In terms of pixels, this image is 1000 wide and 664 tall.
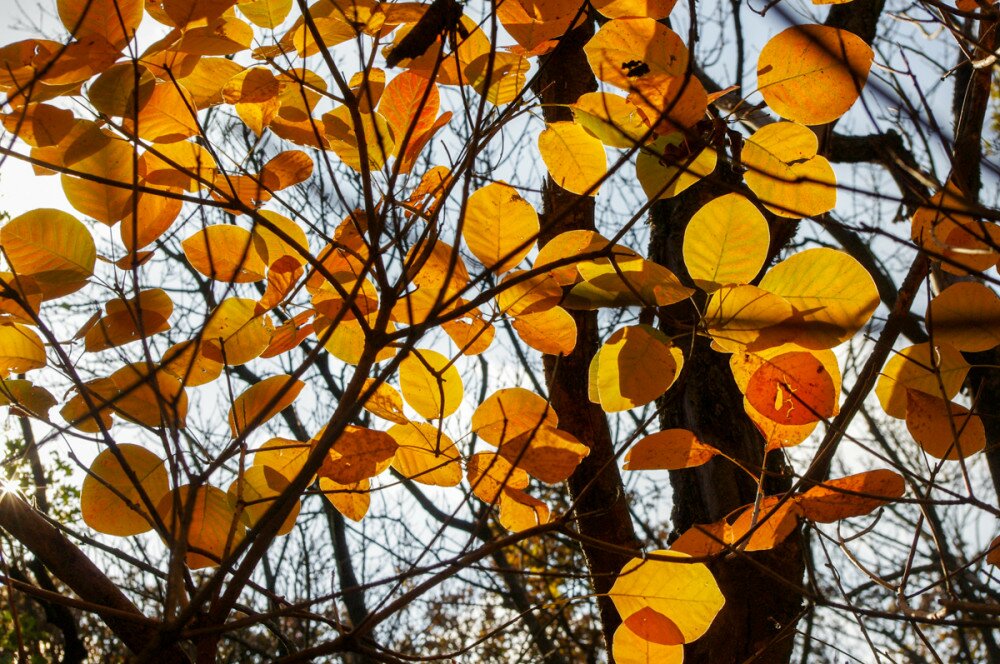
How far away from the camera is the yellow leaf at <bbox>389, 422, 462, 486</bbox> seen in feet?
3.04

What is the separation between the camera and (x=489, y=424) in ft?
2.94

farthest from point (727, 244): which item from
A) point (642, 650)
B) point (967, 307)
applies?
point (642, 650)

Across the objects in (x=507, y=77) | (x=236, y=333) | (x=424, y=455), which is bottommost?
(x=424, y=455)

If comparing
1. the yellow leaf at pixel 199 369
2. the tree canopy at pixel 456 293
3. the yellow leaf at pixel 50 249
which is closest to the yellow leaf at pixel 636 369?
the tree canopy at pixel 456 293

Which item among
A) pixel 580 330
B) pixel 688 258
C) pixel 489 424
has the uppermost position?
pixel 580 330

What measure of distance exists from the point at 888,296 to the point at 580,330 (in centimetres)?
189

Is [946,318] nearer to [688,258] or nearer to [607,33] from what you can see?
[688,258]

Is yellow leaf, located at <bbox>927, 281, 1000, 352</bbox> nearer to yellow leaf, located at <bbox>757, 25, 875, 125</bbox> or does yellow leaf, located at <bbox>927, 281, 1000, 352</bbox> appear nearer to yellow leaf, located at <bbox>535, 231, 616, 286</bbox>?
yellow leaf, located at <bbox>757, 25, 875, 125</bbox>

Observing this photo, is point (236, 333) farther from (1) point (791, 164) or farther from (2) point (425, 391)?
(1) point (791, 164)

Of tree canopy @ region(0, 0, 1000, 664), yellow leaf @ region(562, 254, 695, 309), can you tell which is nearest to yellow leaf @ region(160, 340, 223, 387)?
tree canopy @ region(0, 0, 1000, 664)

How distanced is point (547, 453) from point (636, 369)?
5.7 inches

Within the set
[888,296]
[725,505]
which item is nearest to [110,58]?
[725,505]

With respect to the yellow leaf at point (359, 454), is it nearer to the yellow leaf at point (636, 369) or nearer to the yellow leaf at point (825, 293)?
the yellow leaf at point (636, 369)

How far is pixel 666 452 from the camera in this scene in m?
0.92
